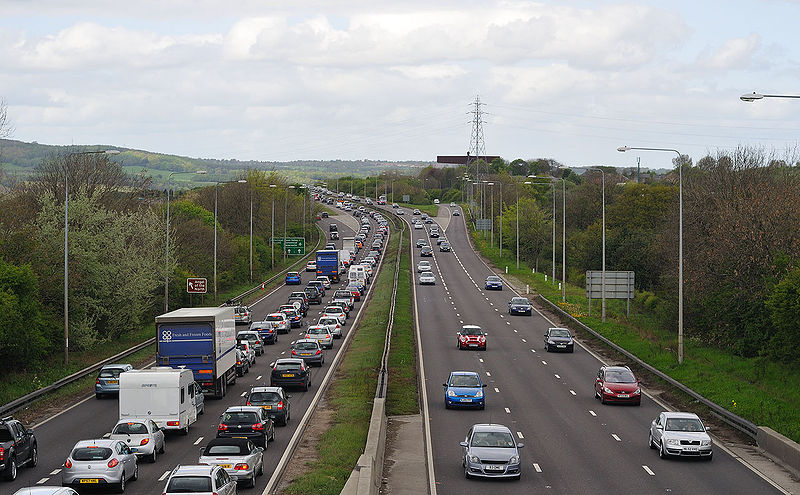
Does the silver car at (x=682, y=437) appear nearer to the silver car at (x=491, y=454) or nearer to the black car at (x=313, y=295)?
the silver car at (x=491, y=454)

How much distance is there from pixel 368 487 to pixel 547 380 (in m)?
26.1

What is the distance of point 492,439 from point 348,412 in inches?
408

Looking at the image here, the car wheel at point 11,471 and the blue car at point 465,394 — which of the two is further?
the blue car at point 465,394

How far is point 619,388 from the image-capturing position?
129 ft

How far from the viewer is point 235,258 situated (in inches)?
3989

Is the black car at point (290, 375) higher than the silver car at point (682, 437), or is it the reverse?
the silver car at point (682, 437)

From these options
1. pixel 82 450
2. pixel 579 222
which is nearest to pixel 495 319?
pixel 82 450

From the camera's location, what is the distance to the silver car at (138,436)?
2814 centimetres

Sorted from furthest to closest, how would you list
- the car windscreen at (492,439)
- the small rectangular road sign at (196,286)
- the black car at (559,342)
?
the small rectangular road sign at (196,286) → the black car at (559,342) → the car windscreen at (492,439)

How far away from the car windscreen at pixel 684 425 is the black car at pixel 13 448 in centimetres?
1761

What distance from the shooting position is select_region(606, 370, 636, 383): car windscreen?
39688 millimetres

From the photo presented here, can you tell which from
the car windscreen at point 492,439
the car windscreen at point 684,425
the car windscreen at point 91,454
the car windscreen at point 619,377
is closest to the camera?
the car windscreen at point 91,454

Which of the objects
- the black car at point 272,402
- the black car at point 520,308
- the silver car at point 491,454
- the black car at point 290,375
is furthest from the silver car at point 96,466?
the black car at point 520,308

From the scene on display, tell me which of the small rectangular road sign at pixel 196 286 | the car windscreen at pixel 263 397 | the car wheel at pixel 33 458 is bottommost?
the car wheel at pixel 33 458
